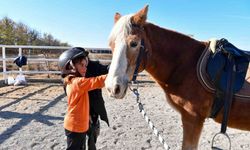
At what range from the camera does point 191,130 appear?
7.45 ft

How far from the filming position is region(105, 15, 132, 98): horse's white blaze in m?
1.95

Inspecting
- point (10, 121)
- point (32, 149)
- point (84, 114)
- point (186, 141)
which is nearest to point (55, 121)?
point (10, 121)

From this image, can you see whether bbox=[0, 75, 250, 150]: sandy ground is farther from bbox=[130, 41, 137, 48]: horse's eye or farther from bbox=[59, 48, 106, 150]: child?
bbox=[130, 41, 137, 48]: horse's eye

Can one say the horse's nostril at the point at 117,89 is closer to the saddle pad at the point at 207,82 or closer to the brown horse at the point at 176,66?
the brown horse at the point at 176,66

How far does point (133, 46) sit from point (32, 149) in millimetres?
2403

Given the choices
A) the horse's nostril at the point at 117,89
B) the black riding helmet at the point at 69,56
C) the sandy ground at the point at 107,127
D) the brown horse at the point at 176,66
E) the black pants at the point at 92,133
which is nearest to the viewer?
the horse's nostril at the point at 117,89

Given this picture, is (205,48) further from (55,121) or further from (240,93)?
(55,121)

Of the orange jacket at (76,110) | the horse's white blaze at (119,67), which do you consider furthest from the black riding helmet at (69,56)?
the horse's white blaze at (119,67)

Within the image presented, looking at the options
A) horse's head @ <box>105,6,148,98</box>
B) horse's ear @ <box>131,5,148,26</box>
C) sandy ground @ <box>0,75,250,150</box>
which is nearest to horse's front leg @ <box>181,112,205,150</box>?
horse's head @ <box>105,6,148,98</box>

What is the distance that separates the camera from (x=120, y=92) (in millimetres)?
1962

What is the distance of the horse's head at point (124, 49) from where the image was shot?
1.95 metres

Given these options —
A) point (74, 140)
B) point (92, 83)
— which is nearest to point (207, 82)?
point (92, 83)

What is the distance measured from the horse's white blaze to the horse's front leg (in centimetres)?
69

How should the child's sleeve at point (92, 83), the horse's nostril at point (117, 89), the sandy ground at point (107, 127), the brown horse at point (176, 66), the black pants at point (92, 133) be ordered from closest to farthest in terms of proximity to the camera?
the horse's nostril at point (117, 89) → the brown horse at point (176, 66) → the child's sleeve at point (92, 83) → the black pants at point (92, 133) → the sandy ground at point (107, 127)
